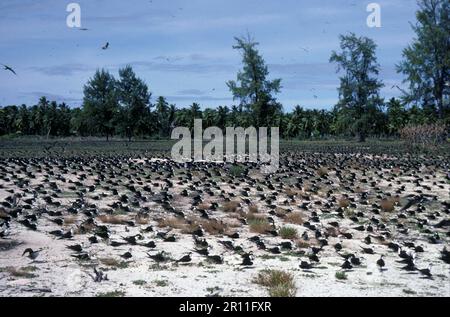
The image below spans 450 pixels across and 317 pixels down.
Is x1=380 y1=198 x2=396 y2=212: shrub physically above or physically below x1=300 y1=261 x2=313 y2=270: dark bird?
above

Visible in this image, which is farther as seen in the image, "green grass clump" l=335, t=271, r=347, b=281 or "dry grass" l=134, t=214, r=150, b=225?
"dry grass" l=134, t=214, r=150, b=225

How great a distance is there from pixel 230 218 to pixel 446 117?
38236 millimetres

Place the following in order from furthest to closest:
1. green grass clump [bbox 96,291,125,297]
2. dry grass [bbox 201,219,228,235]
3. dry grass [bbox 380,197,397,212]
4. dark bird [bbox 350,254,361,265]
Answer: dry grass [bbox 380,197,397,212]
dry grass [bbox 201,219,228,235]
dark bird [bbox 350,254,361,265]
green grass clump [bbox 96,291,125,297]

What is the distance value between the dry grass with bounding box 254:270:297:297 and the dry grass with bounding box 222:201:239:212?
6.50 meters

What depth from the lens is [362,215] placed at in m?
14.3

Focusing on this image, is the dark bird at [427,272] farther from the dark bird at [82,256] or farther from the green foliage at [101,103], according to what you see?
the green foliage at [101,103]

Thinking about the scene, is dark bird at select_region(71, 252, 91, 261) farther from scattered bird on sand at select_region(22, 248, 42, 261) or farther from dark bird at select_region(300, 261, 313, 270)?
dark bird at select_region(300, 261, 313, 270)

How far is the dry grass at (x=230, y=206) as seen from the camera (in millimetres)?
15420

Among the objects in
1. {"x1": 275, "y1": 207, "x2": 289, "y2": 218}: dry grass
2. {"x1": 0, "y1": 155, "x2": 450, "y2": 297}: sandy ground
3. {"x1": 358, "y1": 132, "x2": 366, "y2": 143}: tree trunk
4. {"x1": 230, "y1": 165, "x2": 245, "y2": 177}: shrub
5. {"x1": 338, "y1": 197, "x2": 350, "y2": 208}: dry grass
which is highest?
{"x1": 358, "y1": 132, "x2": 366, "y2": 143}: tree trunk

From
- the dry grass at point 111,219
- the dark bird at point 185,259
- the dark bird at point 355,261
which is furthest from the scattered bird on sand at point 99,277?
the dry grass at point 111,219

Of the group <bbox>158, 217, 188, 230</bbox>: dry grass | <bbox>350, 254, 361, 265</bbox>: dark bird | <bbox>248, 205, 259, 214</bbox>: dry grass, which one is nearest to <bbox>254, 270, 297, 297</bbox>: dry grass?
<bbox>350, 254, 361, 265</bbox>: dark bird

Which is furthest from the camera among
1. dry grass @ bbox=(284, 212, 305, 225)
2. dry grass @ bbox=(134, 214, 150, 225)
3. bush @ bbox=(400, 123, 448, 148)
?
bush @ bbox=(400, 123, 448, 148)

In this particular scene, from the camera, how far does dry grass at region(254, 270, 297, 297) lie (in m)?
7.85
